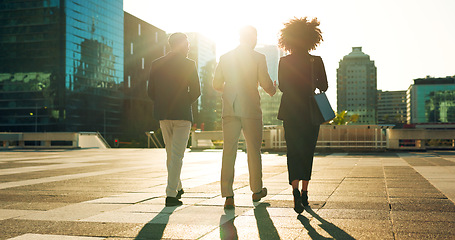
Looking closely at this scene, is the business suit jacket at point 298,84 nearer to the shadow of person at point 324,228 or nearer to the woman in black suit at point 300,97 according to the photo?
the woman in black suit at point 300,97

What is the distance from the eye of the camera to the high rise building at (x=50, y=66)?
84.2 m

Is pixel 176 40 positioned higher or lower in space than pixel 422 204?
higher

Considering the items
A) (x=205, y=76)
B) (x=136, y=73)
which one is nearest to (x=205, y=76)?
(x=205, y=76)

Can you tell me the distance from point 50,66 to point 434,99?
12842cm

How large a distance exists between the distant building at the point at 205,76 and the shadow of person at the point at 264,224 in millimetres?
141889

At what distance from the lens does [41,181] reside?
8.52m

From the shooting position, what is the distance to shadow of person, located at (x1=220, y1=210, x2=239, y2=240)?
12.1ft

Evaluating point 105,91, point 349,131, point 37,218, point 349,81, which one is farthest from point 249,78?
point 349,81

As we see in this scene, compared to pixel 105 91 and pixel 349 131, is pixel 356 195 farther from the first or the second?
pixel 105 91

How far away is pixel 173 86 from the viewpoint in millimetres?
5820

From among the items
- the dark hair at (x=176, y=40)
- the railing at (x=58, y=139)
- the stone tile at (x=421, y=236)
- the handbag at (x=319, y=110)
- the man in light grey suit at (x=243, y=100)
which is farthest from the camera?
the railing at (x=58, y=139)

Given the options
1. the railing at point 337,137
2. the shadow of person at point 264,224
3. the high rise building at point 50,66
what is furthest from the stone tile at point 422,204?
the high rise building at point 50,66

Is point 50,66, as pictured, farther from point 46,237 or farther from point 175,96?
point 46,237

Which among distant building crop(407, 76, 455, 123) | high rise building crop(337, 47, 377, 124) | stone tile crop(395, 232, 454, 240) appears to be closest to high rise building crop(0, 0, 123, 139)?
stone tile crop(395, 232, 454, 240)
